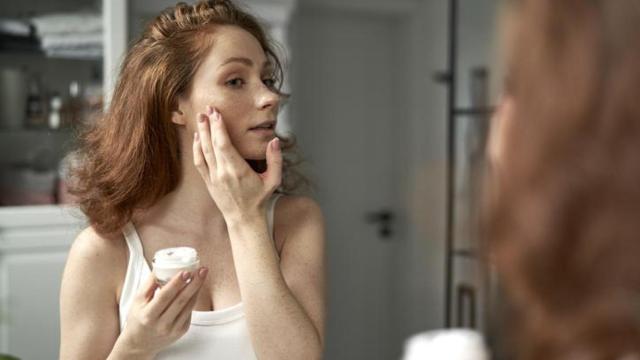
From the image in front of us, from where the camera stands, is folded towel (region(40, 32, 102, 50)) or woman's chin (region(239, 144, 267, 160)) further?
folded towel (region(40, 32, 102, 50))

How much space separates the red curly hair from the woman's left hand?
10cm

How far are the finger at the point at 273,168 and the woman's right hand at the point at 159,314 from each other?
0.19 metres

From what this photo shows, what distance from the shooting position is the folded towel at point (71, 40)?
2252mm

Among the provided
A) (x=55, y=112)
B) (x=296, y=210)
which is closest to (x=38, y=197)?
(x=55, y=112)

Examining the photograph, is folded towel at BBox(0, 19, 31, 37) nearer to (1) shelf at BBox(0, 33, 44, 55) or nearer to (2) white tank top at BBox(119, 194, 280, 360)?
(1) shelf at BBox(0, 33, 44, 55)

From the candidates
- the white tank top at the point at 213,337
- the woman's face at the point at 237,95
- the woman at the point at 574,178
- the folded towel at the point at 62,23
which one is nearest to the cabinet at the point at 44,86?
the folded towel at the point at 62,23

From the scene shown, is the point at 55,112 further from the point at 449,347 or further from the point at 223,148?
the point at 449,347

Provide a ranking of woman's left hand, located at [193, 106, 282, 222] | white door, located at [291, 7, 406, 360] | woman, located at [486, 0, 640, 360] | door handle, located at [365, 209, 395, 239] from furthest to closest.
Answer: door handle, located at [365, 209, 395, 239]
white door, located at [291, 7, 406, 360]
woman's left hand, located at [193, 106, 282, 222]
woman, located at [486, 0, 640, 360]

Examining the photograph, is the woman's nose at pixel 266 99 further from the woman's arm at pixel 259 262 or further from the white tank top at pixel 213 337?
the white tank top at pixel 213 337

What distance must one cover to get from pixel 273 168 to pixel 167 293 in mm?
284

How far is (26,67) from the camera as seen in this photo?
2.28 metres

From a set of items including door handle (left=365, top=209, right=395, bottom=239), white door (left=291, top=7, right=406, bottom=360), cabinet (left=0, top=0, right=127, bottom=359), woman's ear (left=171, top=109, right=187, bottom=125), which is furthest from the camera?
door handle (left=365, top=209, right=395, bottom=239)

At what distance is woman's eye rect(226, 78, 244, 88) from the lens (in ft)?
3.82

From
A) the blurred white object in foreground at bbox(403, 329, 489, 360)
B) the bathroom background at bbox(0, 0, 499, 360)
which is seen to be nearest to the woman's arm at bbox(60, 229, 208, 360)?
the blurred white object in foreground at bbox(403, 329, 489, 360)
